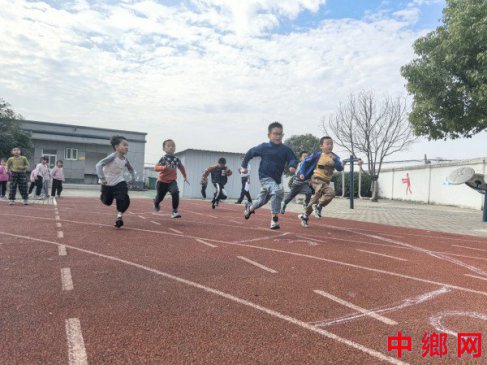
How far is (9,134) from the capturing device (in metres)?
23.7

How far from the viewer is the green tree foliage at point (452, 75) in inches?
410

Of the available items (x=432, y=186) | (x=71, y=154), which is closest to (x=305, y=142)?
(x=432, y=186)

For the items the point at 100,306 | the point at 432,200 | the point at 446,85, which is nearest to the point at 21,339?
the point at 100,306

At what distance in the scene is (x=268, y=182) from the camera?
297 inches

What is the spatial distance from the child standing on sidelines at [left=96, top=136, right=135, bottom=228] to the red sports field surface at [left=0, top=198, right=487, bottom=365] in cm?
120

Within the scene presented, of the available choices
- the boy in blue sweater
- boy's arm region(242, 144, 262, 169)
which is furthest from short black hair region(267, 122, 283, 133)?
boy's arm region(242, 144, 262, 169)

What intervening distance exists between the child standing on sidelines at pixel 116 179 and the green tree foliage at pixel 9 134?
20.3m

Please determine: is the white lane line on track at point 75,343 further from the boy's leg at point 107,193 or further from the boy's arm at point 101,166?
the boy's leg at point 107,193

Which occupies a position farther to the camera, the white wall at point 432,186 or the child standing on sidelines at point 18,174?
the white wall at point 432,186

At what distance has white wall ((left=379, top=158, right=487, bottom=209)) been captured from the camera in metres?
18.3

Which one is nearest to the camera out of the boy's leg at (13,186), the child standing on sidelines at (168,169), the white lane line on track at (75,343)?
the white lane line on track at (75,343)

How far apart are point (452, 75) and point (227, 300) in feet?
36.8

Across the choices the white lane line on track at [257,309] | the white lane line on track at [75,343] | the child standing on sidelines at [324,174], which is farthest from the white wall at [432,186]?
the white lane line on track at [75,343]

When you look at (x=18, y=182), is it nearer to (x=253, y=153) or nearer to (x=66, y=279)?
(x=253, y=153)
